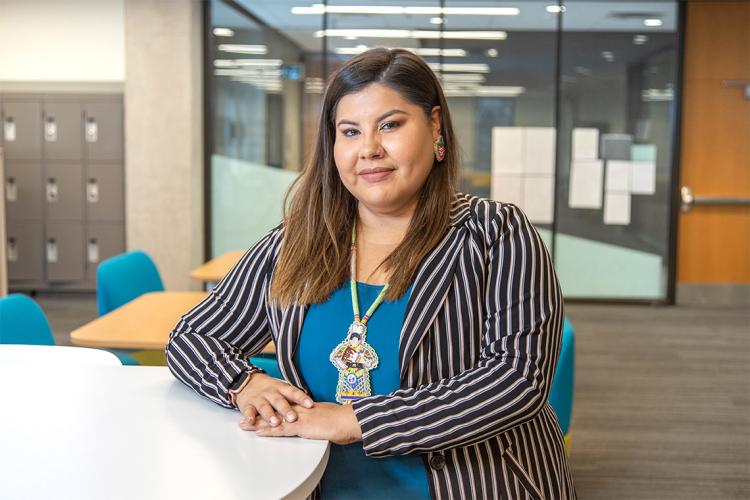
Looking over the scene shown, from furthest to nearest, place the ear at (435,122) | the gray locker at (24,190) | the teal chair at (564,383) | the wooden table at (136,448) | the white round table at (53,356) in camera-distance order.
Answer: the gray locker at (24,190), the teal chair at (564,383), the white round table at (53,356), the ear at (435,122), the wooden table at (136,448)

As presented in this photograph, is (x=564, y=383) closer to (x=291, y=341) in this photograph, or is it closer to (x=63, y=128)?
(x=291, y=341)

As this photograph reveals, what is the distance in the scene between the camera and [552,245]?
816 cm

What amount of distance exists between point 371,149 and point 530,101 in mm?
6583

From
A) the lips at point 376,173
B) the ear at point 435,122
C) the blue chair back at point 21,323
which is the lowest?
the blue chair back at point 21,323

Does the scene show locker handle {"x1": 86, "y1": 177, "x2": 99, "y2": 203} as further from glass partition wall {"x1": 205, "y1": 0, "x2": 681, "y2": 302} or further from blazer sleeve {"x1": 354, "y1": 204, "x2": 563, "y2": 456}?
blazer sleeve {"x1": 354, "y1": 204, "x2": 563, "y2": 456}

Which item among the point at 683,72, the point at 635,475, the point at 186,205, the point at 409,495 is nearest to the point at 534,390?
the point at 409,495

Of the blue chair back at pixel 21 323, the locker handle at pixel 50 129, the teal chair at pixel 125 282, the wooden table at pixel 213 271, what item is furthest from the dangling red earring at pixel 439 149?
the locker handle at pixel 50 129

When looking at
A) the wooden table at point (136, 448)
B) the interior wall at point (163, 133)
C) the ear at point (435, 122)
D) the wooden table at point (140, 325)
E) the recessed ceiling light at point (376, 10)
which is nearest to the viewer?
the wooden table at point (136, 448)

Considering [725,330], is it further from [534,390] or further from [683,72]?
[534,390]

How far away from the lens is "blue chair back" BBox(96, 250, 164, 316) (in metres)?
3.89

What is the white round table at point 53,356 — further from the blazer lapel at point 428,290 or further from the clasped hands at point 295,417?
the blazer lapel at point 428,290

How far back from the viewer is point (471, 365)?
1689 mm

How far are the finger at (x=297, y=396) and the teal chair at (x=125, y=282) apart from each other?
2.15 metres

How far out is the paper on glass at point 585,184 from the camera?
805 centimetres
